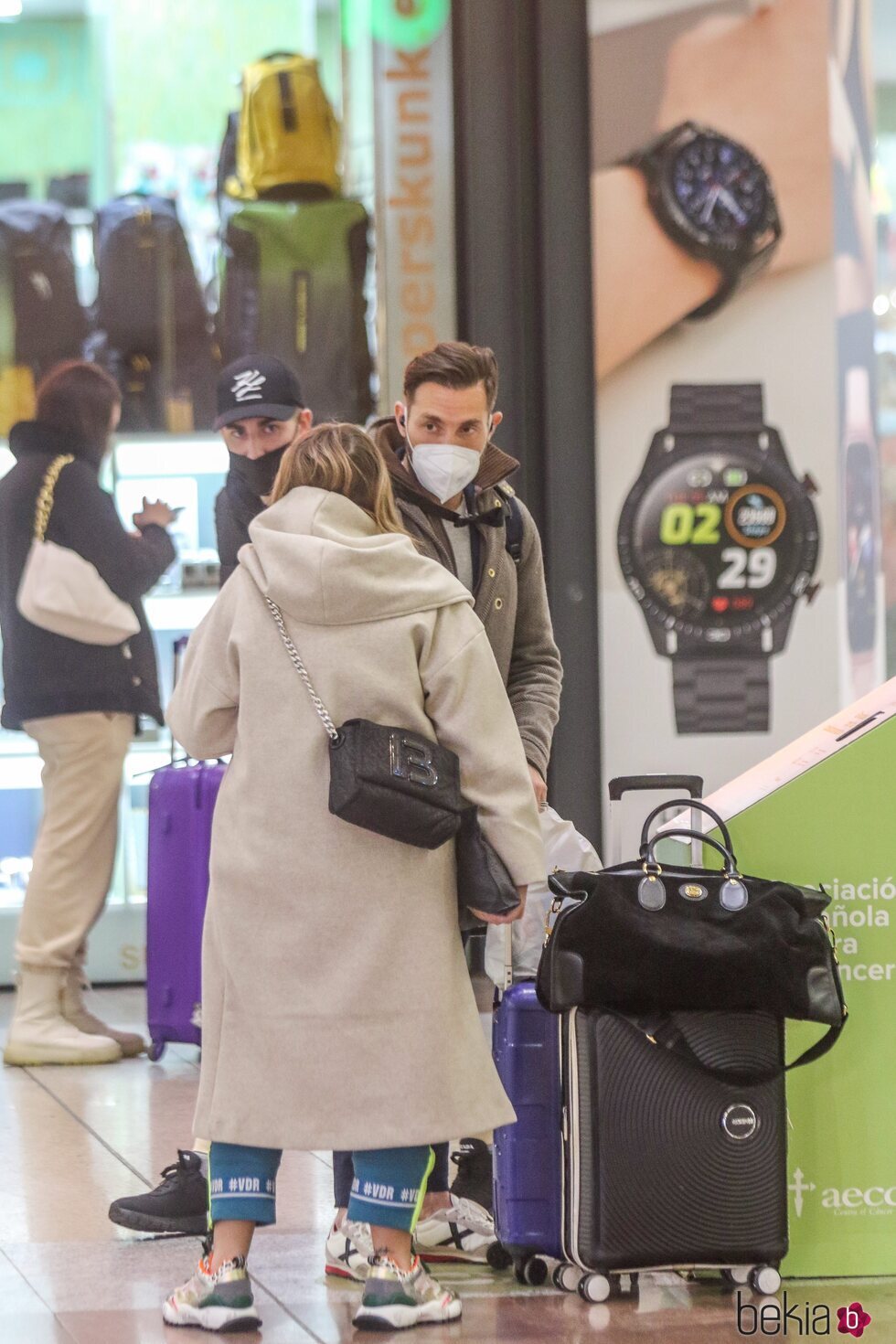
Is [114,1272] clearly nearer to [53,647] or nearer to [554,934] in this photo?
[554,934]

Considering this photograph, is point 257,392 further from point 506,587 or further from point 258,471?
point 506,587

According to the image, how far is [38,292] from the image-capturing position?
609 centimetres

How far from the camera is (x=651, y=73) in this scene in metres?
5.65

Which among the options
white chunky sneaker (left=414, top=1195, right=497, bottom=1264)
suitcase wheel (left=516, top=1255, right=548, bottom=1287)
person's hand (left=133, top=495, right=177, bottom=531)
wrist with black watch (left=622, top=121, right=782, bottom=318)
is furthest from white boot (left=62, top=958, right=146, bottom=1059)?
wrist with black watch (left=622, top=121, right=782, bottom=318)

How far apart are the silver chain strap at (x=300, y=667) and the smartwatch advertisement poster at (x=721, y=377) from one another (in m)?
2.92

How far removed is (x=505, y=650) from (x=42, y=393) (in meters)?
2.30

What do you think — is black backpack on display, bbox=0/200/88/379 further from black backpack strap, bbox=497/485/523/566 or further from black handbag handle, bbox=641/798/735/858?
black handbag handle, bbox=641/798/735/858

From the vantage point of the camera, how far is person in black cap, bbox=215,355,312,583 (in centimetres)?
427

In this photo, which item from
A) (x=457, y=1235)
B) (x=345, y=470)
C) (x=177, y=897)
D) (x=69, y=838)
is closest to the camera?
(x=345, y=470)

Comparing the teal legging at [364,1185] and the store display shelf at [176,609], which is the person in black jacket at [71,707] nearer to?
the store display shelf at [176,609]

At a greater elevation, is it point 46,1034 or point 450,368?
point 450,368

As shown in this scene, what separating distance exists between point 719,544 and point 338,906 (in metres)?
3.18

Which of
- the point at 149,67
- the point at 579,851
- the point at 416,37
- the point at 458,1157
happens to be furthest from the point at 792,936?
the point at 149,67

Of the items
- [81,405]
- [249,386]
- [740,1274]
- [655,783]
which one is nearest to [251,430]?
[249,386]
